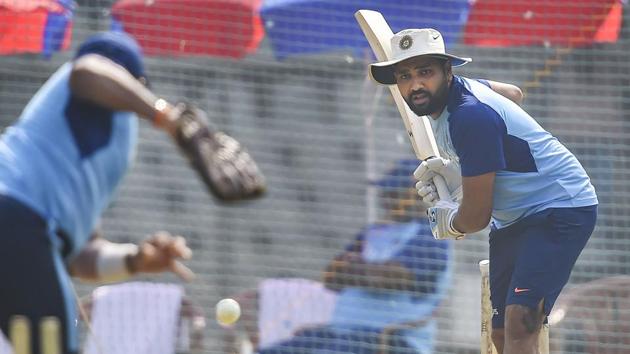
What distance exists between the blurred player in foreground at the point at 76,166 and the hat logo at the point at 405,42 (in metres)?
1.97

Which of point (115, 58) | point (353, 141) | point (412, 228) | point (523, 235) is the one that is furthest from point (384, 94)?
point (115, 58)

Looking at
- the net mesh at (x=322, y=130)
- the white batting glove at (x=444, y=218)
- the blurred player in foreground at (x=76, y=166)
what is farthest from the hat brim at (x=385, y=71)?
the net mesh at (x=322, y=130)

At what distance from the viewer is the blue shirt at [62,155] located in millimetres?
3301

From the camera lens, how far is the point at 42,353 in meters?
3.21

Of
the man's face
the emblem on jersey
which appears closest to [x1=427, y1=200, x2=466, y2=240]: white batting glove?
the emblem on jersey

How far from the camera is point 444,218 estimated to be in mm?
5352

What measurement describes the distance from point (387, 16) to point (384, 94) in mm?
597

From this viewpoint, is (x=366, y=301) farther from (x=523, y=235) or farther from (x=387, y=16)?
(x=523, y=235)

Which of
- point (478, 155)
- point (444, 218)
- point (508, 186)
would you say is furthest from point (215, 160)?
point (444, 218)

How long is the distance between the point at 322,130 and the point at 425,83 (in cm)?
387

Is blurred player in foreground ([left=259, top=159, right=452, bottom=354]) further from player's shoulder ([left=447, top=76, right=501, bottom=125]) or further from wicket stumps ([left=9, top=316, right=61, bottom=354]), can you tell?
wicket stumps ([left=9, top=316, right=61, bottom=354])

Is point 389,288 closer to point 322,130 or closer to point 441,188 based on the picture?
point 322,130

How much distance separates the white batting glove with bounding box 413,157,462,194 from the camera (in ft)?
18.0

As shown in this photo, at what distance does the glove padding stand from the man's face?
1.98 metres
